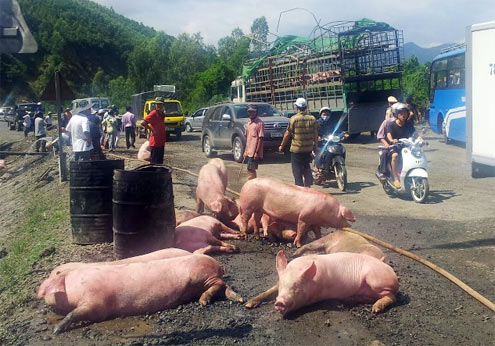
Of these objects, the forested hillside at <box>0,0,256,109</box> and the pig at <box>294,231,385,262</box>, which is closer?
the pig at <box>294,231,385,262</box>

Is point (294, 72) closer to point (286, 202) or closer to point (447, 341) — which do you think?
point (286, 202)

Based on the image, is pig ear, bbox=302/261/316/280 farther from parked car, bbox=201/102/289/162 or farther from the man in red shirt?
parked car, bbox=201/102/289/162

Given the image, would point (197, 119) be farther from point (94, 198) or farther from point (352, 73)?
point (94, 198)

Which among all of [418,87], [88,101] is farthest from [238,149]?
[88,101]

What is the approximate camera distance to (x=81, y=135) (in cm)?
1148

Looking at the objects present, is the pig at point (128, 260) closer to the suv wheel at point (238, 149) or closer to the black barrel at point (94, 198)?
the black barrel at point (94, 198)

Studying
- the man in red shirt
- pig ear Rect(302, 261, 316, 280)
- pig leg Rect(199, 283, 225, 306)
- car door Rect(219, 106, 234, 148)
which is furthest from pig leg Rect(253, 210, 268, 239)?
car door Rect(219, 106, 234, 148)

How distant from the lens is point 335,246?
6312 mm

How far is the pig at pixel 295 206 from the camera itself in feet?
23.0

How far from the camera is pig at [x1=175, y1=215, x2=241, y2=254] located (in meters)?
6.86

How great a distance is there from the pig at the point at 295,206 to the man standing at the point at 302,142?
210 centimetres

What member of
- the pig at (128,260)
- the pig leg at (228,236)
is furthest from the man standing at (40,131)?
the pig at (128,260)

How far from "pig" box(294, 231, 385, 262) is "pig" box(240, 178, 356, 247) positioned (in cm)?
57

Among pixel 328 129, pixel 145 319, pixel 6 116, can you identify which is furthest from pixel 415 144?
pixel 6 116
